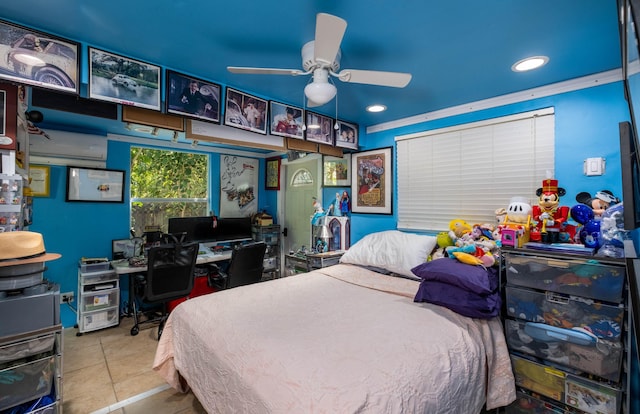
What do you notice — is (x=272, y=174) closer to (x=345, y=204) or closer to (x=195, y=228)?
(x=195, y=228)

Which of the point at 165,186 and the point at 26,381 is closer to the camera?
the point at 26,381

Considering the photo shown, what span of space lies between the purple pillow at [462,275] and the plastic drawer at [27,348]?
2193 mm

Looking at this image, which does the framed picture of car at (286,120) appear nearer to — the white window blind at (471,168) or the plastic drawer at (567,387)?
the white window blind at (471,168)

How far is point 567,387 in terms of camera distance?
1572mm

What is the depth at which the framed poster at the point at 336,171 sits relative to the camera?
12.1ft

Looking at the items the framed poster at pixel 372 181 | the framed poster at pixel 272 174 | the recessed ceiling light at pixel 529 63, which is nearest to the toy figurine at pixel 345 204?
the framed poster at pixel 372 181

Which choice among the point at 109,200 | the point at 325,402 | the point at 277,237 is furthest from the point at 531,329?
the point at 109,200

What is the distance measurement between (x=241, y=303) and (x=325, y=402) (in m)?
1.08

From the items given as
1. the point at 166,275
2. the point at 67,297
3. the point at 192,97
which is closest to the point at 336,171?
the point at 192,97

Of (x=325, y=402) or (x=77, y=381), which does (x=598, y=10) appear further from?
(x=77, y=381)

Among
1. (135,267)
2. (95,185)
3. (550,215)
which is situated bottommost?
(135,267)

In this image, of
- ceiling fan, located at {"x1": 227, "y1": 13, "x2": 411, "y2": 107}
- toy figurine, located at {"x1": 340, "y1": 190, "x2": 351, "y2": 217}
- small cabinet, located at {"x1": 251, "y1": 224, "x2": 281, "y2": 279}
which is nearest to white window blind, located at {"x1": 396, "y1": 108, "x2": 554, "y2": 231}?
toy figurine, located at {"x1": 340, "y1": 190, "x2": 351, "y2": 217}

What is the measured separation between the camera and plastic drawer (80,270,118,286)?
10.2 feet

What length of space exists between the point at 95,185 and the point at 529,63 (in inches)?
174
